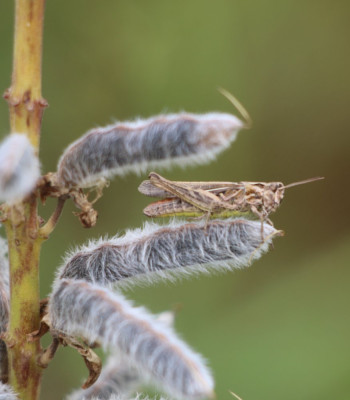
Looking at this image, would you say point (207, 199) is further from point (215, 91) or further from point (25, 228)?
point (215, 91)

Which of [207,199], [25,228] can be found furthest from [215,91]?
[25,228]

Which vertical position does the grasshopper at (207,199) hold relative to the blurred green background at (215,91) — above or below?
below

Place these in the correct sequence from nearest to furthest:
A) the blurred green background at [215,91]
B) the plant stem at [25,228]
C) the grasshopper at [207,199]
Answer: the plant stem at [25,228], the grasshopper at [207,199], the blurred green background at [215,91]

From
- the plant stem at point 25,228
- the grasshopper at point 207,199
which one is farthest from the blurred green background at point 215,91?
the plant stem at point 25,228

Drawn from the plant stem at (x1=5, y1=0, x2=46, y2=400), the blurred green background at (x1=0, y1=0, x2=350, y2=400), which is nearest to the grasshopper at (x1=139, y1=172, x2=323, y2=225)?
the plant stem at (x1=5, y1=0, x2=46, y2=400)

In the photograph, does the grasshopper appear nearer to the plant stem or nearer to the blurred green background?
the plant stem

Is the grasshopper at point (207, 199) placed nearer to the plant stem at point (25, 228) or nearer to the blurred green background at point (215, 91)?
the plant stem at point (25, 228)

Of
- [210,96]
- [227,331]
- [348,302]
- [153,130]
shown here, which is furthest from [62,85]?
[153,130]

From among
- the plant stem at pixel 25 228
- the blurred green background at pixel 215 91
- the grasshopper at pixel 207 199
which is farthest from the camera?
the blurred green background at pixel 215 91
